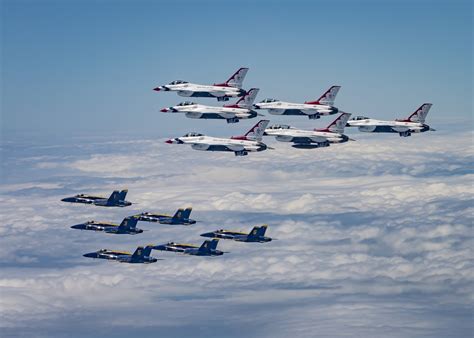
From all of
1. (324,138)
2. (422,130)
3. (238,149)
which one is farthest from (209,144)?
(422,130)

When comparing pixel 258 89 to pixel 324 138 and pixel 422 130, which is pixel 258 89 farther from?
pixel 422 130

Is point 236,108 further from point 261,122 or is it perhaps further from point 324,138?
point 324,138

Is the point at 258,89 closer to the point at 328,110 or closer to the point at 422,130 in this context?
the point at 328,110

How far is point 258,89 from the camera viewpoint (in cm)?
19925

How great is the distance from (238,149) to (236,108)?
12004mm

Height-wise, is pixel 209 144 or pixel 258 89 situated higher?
pixel 258 89

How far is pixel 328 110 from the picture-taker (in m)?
200

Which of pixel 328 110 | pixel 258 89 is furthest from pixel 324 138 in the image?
pixel 258 89

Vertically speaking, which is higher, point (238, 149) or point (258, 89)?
point (258, 89)

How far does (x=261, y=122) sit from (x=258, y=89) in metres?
9.24

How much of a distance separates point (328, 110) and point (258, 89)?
20.5 metres

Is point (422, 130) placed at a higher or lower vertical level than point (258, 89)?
lower

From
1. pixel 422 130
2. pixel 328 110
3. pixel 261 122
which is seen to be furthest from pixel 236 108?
pixel 422 130

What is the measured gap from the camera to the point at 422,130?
199 meters
